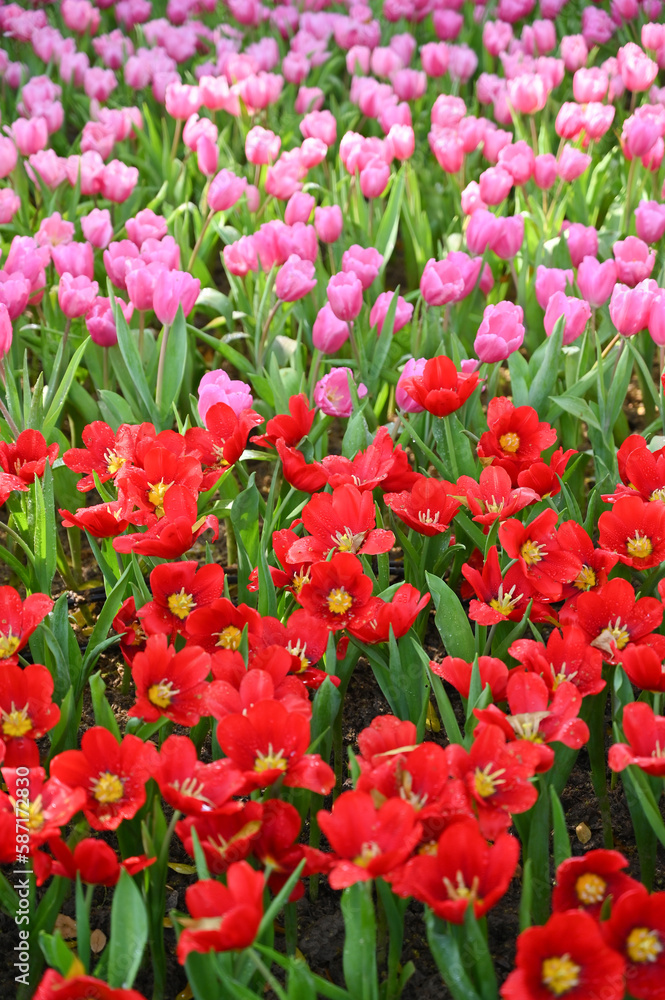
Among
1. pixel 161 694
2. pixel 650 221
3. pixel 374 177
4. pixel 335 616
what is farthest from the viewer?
pixel 374 177

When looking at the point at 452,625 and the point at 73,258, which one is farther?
the point at 73,258

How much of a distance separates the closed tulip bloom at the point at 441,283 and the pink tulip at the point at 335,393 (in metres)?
0.26

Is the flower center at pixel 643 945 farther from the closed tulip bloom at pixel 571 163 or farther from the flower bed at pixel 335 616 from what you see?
the closed tulip bloom at pixel 571 163

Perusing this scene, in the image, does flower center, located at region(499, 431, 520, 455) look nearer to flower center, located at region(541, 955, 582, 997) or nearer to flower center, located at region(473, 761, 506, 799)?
flower center, located at region(473, 761, 506, 799)

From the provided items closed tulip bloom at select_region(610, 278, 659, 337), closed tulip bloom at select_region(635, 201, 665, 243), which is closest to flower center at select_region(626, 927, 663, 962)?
closed tulip bloom at select_region(610, 278, 659, 337)

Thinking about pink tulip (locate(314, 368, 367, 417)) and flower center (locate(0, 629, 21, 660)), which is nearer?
flower center (locate(0, 629, 21, 660))

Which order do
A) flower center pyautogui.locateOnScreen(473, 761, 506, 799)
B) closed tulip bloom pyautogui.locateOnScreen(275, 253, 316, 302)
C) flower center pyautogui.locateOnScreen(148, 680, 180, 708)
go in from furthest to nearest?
closed tulip bloom pyautogui.locateOnScreen(275, 253, 316, 302), flower center pyautogui.locateOnScreen(148, 680, 180, 708), flower center pyautogui.locateOnScreen(473, 761, 506, 799)

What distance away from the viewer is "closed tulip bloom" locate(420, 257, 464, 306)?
1.79m

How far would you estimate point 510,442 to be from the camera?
1526mm

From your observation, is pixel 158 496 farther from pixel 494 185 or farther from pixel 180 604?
pixel 494 185

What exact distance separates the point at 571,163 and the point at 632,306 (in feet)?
2.75

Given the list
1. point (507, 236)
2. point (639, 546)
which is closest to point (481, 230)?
point (507, 236)

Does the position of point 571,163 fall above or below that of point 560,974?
above

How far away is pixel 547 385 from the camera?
70.4 inches
